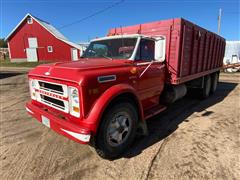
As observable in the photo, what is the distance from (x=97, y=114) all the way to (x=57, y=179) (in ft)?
3.75

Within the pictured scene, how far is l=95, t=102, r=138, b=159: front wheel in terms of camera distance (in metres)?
2.85

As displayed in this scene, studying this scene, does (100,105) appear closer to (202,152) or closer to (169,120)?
(202,152)

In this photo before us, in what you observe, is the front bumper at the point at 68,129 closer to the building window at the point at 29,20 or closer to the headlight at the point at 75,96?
the headlight at the point at 75,96

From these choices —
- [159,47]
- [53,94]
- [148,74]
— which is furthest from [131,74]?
[53,94]

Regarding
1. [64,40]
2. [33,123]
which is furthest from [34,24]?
[33,123]

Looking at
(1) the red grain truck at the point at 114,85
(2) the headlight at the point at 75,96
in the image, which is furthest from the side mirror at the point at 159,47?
(2) the headlight at the point at 75,96

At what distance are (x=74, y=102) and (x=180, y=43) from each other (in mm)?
3200

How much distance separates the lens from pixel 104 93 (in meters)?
2.75

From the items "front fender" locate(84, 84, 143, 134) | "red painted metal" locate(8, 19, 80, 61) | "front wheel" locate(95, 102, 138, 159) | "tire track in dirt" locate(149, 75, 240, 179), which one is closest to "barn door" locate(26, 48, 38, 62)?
"red painted metal" locate(8, 19, 80, 61)

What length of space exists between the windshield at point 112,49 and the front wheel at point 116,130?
1.19 m

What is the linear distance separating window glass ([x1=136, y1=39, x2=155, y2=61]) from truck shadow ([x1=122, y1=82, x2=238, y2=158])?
5.63 ft

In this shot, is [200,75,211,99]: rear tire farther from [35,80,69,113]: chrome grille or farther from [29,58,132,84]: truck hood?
[35,80,69,113]: chrome grille

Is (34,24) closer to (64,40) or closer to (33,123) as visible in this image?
(64,40)

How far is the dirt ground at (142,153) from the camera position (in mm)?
2764
